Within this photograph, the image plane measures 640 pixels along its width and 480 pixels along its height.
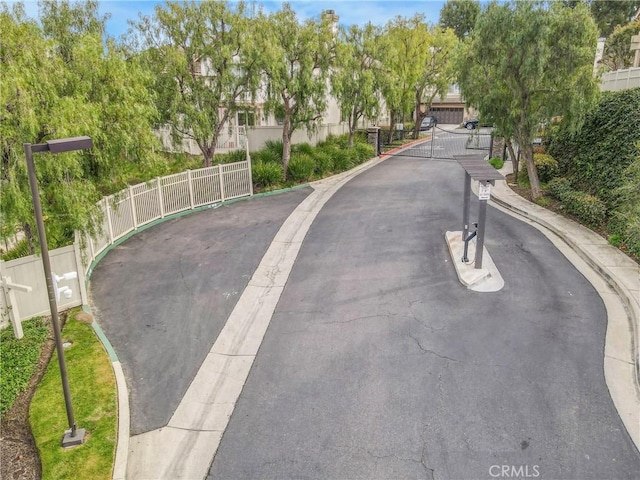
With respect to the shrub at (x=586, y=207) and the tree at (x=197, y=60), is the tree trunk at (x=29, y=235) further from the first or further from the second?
the shrub at (x=586, y=207)

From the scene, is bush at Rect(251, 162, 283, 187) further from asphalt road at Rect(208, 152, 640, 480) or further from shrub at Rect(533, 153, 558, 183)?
shrub at Rect(533, 153, 558, 183)

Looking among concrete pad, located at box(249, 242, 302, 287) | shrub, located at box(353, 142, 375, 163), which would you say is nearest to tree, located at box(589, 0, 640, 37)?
shrub, located at box(353, 142, 375, 163)

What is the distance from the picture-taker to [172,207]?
60.5 feet

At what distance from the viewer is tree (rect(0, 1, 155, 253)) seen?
865 cm

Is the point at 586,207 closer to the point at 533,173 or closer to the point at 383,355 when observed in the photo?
the point at 533,173

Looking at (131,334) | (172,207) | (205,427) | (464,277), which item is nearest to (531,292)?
(464,277)

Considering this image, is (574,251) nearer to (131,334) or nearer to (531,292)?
(531,292)

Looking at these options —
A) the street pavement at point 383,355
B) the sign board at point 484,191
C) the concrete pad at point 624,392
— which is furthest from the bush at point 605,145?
the concrete pad at point 624,392

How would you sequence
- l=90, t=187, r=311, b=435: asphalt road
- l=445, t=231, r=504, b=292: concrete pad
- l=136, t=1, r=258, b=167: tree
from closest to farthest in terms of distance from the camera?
1. l=90, t=187, r=311, b=435: asphalt road
2. l=445, t=231, r=504, b=292: concrete pad
3. l=136, t=1, r=258, b=167: tree

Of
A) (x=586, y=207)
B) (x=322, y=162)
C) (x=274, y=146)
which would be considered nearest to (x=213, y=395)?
(x=586, y=207)

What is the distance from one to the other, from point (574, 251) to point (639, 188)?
7.98ft

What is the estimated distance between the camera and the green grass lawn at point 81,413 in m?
6.45

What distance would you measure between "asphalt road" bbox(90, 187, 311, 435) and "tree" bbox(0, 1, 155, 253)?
2.05m

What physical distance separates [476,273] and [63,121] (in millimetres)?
10138
